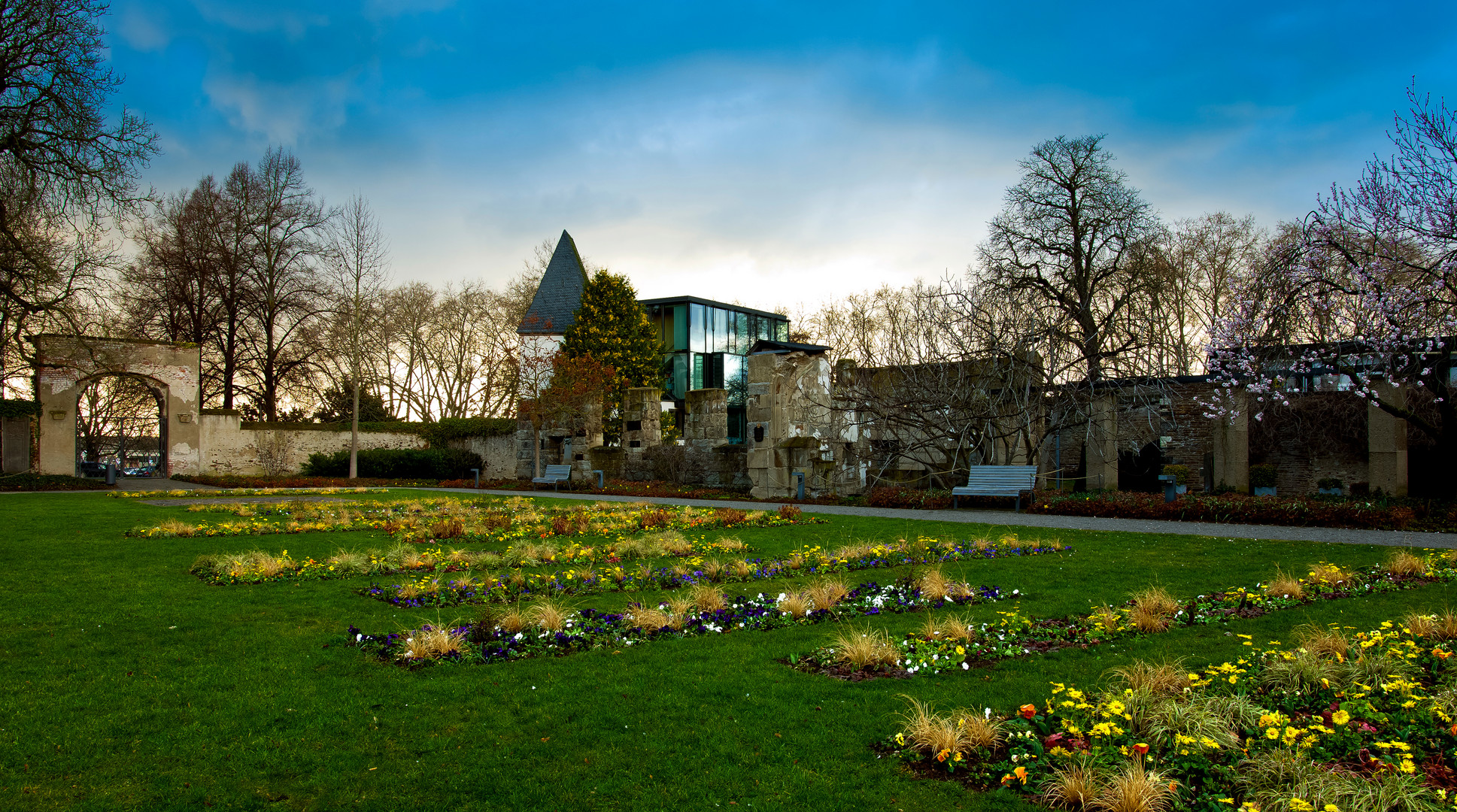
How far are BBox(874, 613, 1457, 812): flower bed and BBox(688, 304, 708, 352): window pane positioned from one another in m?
37.2

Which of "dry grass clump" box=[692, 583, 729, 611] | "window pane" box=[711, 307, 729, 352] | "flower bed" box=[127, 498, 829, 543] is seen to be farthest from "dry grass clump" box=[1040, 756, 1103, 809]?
"window pane" box=[711, 307, 729, 352]

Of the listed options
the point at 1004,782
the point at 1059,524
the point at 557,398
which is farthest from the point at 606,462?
the point at 1004,782

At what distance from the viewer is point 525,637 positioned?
5.74 metres

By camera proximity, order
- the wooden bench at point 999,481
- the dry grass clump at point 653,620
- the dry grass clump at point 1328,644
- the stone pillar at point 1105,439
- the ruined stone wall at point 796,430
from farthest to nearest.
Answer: the stone pillar at point 1105,439 < the ruined stone wall at point 796,430 < the wooden bench at point 999,481 < the dry grass clump at point 653,620 < the dry grass clump at point 1328,644

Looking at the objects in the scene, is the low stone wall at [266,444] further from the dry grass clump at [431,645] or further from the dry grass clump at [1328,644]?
the dry grass clump at [1328,644]

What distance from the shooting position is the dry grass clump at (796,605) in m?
6.50

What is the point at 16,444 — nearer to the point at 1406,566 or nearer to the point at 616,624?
the point at 616,624

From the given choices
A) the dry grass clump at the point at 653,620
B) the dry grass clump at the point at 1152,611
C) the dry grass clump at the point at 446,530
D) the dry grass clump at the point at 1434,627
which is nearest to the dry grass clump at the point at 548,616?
the dry grass clump at the point at 653,620

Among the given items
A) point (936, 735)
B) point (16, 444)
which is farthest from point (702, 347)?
point (936, 735)

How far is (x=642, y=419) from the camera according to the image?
25.2m

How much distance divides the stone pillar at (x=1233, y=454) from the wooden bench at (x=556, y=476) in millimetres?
16789

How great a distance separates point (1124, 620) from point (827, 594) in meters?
2.10

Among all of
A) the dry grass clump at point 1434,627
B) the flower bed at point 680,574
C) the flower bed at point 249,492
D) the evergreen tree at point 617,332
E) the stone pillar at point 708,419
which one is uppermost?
the evergreen tree at point 617,332

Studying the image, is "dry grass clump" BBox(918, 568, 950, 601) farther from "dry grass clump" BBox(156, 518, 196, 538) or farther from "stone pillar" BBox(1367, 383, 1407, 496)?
"stone pillar" BBox(1367, 383, 1407, 496)
